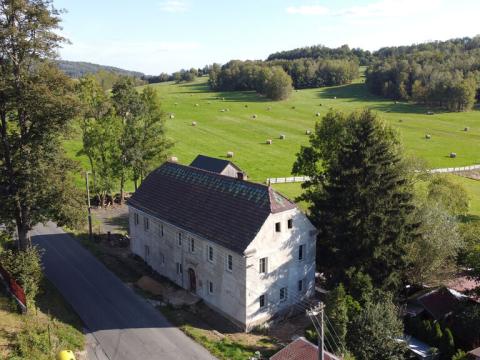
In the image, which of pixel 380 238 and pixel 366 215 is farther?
pixel 366 215

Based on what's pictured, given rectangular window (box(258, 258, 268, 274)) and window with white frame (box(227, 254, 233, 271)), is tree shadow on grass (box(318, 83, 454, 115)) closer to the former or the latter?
rectangular window (box(258, 258, 268, 274))

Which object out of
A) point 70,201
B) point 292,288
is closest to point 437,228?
point 292,288

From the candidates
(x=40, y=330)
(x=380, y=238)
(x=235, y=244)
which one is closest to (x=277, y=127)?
(x=380, y=238)

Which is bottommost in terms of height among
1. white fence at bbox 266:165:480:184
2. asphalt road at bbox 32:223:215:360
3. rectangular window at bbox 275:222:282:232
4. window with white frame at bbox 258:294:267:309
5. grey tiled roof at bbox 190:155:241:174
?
asphalt road at bbox 32:223:215:360

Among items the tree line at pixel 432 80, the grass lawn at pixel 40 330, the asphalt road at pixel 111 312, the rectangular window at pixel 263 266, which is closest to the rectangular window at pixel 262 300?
the rectangular window at pixel 263 266

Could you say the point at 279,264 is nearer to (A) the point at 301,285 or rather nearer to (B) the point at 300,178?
(A) the point at 301,285

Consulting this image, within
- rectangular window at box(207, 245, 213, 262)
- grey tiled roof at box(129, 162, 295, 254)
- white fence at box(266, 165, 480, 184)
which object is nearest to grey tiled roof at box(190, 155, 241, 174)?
grey tiled roof at box(129, 162, 295, 254)
